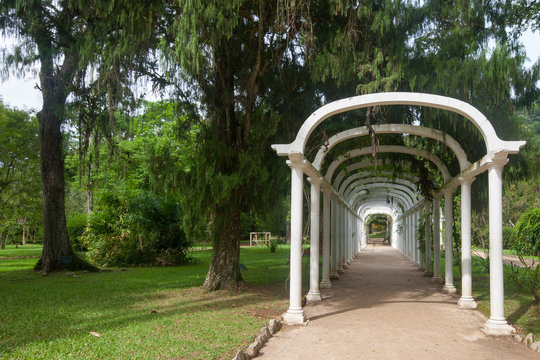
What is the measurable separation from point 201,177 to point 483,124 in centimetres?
471

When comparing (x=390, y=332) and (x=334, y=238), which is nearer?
(x=390, y=332)

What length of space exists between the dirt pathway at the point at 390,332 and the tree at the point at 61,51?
506 cm

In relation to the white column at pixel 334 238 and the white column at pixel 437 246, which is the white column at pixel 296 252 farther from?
the white column at pixel 437 246

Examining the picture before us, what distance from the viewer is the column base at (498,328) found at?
18.8 feet

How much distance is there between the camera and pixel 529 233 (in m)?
13.5

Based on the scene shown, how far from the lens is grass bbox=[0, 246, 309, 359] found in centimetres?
475

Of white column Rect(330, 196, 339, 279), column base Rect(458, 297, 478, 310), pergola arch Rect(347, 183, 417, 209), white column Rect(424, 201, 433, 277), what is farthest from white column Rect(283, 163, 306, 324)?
pergola arch Rect(347, 183, 417, 209)

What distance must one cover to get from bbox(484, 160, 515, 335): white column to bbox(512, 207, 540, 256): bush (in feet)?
26.0

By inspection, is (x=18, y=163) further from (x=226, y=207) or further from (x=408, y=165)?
(x=408, y=165)

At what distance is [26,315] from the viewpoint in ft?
21.7

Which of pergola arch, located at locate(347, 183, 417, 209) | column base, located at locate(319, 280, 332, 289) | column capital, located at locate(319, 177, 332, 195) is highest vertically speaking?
pergola arch, located at locate(347, 183, 417, 209)

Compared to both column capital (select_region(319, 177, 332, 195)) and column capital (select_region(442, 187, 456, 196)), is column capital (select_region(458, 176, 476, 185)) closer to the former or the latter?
column capital (select_region(442, 187, 456, 196))

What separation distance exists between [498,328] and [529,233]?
917cm

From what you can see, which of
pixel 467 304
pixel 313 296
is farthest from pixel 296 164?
pixel 467 304
